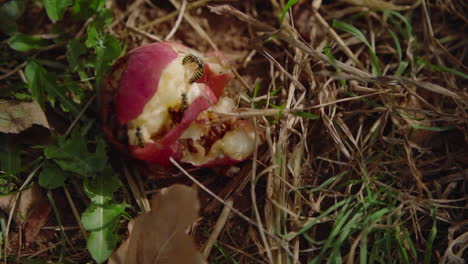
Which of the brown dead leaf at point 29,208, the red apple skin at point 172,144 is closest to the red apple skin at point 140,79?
the red apple skin at point 172,144

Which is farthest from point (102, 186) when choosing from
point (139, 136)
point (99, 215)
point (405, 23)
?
point (405, 23)

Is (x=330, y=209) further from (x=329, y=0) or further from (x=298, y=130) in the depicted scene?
(x=329, y=0)

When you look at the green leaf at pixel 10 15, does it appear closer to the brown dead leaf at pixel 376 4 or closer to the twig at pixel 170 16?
the twig at pixel 170 16

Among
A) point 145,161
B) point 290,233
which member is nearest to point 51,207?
point 145,161

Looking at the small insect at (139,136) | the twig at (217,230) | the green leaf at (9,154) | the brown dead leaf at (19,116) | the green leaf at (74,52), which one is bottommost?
the twig at (217,230)

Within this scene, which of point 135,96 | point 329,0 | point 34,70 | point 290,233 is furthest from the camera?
point 329,0
